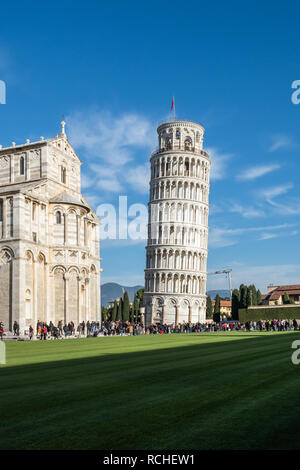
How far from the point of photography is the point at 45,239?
170ft

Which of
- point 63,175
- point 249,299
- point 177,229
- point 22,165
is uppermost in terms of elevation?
point 22,165

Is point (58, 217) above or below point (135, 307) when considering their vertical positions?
above

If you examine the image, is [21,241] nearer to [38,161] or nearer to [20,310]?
[20,310]

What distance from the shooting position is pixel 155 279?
333ft

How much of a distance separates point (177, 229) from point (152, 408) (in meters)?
92.9

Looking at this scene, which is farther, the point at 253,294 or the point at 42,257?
the point at 253,294

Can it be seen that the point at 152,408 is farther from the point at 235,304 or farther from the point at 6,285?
the point at 235,304

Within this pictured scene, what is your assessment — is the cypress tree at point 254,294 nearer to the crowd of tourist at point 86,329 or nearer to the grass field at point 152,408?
the crowd of tourist at point 86,329

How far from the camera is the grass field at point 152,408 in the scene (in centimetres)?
681

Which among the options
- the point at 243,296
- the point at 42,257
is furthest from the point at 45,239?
the point at 243,296

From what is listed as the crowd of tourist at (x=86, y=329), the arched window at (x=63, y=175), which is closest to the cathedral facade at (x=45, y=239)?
the arched window at (x=63, y=175)

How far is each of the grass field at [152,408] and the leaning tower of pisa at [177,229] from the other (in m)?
85.3

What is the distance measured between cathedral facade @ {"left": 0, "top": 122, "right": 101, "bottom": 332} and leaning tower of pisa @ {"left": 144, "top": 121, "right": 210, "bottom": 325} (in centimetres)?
4091
